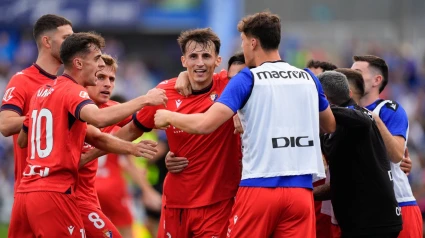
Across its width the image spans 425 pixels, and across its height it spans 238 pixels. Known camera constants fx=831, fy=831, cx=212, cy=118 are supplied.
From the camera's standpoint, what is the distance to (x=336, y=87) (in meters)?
8.70

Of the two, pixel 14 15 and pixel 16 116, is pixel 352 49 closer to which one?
pixel 14 15

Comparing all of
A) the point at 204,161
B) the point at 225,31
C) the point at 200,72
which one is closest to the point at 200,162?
the point at 204,161

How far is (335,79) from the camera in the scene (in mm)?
8680

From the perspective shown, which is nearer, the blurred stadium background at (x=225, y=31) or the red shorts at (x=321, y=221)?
the red shorts at (x=321, y=221)

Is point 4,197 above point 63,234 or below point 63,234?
below

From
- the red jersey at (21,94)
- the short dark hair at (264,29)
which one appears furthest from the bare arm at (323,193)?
the red jersey at (21,94)

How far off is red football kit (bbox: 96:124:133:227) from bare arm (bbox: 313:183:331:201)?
4.29 m

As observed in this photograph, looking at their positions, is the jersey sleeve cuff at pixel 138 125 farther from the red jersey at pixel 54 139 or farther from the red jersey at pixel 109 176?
the red jersey at pixel 109 176

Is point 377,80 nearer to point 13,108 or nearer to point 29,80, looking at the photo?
point 29,80

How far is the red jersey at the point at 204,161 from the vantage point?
29.7 ft

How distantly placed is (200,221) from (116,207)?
3.79 meters

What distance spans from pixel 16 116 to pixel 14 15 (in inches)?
771

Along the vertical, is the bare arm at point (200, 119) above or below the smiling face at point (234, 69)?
below

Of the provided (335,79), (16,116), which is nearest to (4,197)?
(16,116)
